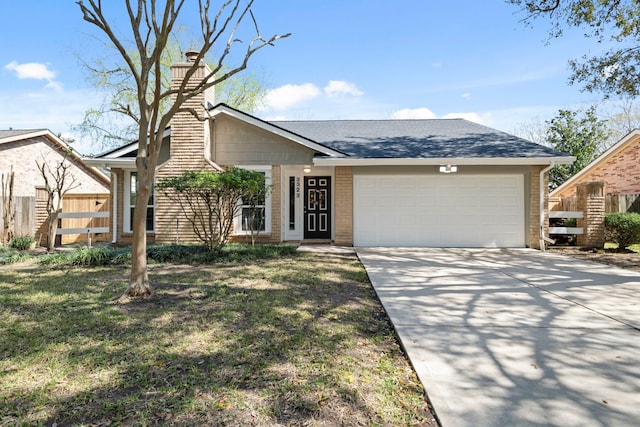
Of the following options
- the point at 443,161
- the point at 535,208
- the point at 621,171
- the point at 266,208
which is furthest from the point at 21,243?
the point at 621,171

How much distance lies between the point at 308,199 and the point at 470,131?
20.9ft

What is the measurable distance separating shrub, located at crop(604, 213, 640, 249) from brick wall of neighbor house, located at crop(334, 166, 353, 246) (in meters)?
7.62

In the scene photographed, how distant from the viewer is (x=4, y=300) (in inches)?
Answer: 195

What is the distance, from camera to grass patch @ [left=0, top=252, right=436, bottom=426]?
92.2 inches

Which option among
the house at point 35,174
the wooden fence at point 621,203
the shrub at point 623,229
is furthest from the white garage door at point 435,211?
the house at point 35,174

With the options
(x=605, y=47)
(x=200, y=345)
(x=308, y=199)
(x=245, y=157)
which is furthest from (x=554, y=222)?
(x=200, y=345)

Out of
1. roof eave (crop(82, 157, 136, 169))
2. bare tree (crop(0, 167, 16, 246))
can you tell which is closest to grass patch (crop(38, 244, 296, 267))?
roof eave (crop(82, 157, 136, 169))

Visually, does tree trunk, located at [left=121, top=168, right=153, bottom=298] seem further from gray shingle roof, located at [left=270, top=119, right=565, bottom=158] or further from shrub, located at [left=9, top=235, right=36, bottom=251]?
shrub, located at [left=9, top=235, right=36, bottom=251]

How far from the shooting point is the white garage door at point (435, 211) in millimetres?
10758

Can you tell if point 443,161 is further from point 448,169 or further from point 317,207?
point 317,207

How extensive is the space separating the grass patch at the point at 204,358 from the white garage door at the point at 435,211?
5.39 meters

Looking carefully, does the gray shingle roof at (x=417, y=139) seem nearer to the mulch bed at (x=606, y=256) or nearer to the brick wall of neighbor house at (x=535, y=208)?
the brick wall of neighbor house at (x=535, y=208)

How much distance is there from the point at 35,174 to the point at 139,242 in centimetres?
1553

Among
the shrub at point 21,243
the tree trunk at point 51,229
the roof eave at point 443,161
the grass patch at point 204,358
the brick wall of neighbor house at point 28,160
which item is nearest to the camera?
the grass patch at point 204,358
